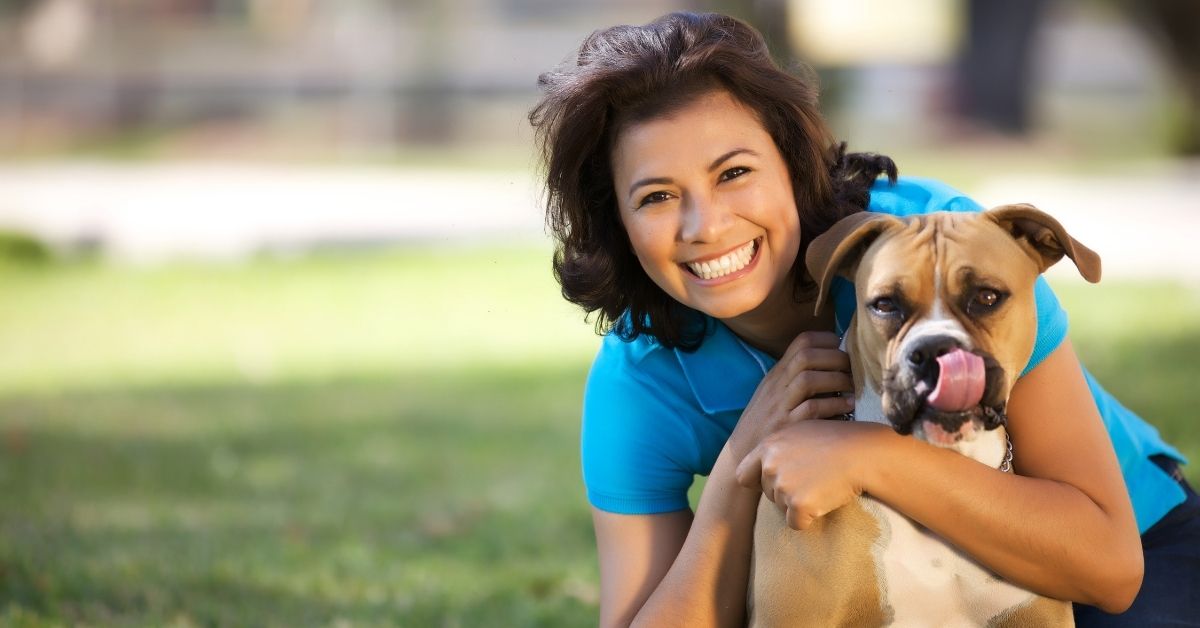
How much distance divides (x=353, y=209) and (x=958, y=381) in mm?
15488

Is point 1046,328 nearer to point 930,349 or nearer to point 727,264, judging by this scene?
point 930,349

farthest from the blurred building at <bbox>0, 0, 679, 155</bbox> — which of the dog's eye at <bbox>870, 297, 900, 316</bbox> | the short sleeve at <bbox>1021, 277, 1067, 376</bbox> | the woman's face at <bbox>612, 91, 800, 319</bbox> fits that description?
the dog's eye at <bbox>870, 297, 900, 316</bbox>

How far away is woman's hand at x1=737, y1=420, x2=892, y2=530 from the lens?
3.21 meters

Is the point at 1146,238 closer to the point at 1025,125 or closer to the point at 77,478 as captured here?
the point at 77,478

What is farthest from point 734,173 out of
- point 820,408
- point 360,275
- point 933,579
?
point 360,275

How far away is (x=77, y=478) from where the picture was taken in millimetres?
6996

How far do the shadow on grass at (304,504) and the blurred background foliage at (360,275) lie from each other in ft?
0.08

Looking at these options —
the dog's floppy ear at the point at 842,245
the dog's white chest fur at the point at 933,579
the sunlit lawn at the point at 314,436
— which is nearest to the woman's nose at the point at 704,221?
the dog's floppy ear at the point at 842,245

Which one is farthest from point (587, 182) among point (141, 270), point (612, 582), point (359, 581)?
point (141, 270)

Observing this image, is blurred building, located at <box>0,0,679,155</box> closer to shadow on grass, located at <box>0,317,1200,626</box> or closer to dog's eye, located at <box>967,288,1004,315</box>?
shadow on grass, located at <box>0,317,1200,626</box>

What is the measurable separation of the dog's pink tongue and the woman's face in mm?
688

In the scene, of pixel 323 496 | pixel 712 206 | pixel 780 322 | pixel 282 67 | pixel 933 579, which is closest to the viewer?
pixel 933 579

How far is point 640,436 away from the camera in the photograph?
12.7 ft

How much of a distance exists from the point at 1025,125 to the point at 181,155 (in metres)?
14.9
